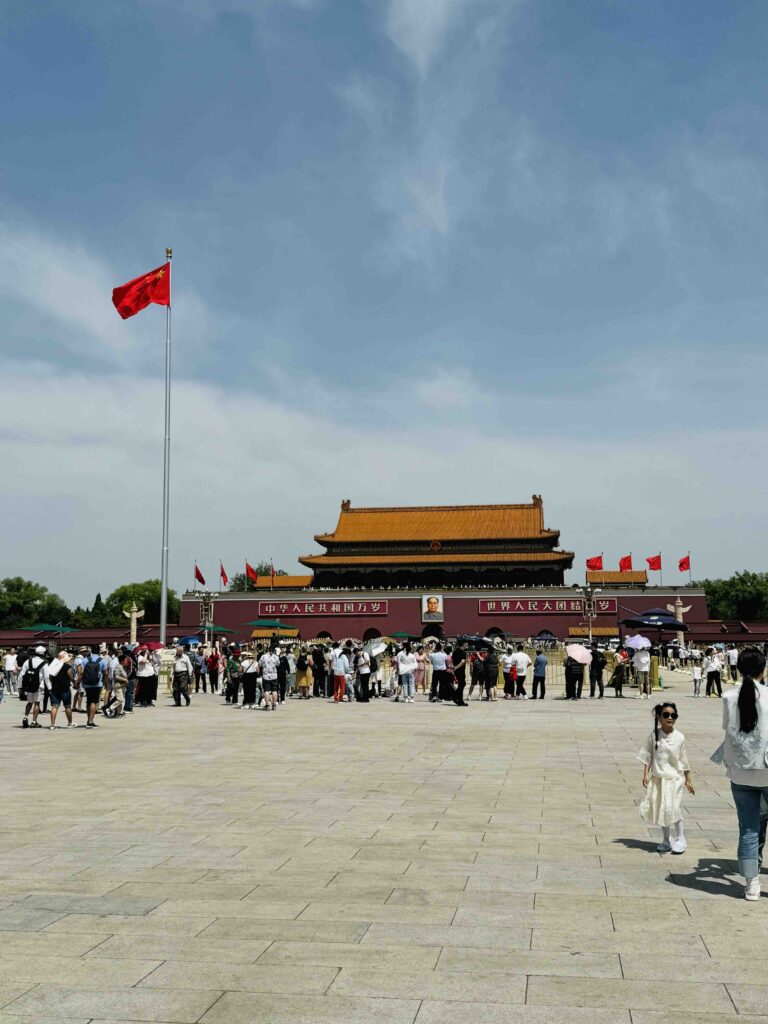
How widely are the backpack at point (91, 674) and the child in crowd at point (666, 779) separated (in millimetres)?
10585

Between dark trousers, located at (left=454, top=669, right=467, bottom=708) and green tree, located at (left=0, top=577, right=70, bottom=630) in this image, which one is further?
green tree, located at (left=0, top=577, right=70, bottom=630)

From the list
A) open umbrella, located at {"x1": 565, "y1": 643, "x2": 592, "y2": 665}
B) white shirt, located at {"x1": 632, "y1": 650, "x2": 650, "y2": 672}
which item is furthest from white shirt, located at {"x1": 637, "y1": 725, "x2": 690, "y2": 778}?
white shirt, located at {"x1": 632, "y1": 650, "x2": 650, "y2": 672}

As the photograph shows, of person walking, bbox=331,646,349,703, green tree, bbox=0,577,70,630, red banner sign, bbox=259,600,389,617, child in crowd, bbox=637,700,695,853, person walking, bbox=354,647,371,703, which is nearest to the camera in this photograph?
child in crowd, bbox=637,700,695,853

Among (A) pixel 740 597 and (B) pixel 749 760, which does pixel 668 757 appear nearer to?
(B) pixel 749 760

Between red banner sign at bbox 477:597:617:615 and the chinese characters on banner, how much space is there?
6463mm

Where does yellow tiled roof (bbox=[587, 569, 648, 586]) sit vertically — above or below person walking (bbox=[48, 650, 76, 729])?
above

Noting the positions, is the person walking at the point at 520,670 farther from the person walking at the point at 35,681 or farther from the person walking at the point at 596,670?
the person walking at the point at 35,681

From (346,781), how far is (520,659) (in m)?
13.9

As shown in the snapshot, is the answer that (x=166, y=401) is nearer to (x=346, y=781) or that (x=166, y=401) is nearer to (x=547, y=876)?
(x=346, y=781)

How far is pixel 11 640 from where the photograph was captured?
50.9 metres

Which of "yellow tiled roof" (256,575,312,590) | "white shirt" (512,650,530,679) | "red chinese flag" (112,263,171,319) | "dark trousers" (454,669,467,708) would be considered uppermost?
"red chinese flag" (112,263,171,319)

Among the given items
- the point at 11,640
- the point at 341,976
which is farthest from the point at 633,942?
the point at 11,640

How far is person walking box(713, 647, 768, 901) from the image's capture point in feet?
17.3

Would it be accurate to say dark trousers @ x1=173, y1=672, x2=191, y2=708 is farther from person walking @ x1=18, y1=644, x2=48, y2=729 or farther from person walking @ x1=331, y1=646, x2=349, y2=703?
person walking @ x1=18, y1=644, x2=48, y2=729
